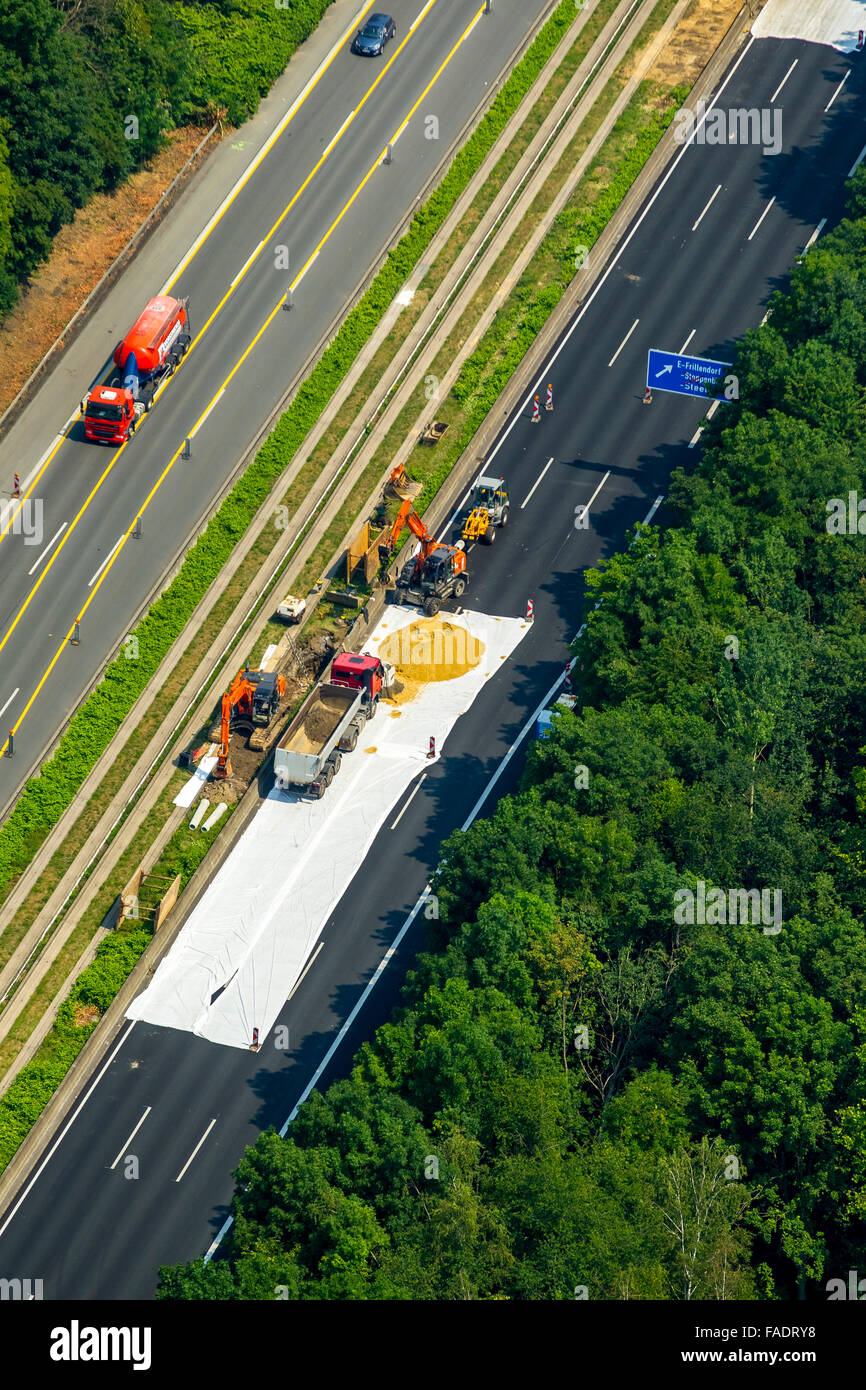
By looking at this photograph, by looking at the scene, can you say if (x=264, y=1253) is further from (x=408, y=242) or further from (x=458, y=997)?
(x=408, y=242)

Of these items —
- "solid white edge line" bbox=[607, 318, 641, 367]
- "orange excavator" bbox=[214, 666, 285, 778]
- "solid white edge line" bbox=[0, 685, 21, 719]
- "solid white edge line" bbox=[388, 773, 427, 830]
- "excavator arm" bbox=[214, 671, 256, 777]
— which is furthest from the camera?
"solid white edge line" bbox=[607, 318, 641, 367]

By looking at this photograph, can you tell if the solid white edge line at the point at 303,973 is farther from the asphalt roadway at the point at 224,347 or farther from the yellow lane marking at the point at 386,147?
the yellow lane marking at the point at 386,147

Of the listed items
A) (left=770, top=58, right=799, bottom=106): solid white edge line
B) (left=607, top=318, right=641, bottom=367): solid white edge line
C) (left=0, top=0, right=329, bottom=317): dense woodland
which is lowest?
(left=607, top=318, right=641, bottom=367): solid white edge line

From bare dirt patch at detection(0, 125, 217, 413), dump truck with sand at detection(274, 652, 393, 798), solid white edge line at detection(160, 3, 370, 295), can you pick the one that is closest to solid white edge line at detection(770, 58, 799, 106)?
solid white edge line at detection(160, 3, 370, 295)

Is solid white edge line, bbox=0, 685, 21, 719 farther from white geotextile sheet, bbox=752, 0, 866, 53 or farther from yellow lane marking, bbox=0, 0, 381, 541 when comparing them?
white geotextile sheet, bbox=752, 0, 866, 53

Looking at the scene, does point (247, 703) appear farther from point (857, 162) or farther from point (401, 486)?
point (857, 162)

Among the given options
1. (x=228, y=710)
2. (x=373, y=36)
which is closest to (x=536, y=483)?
(x=228, y=710)

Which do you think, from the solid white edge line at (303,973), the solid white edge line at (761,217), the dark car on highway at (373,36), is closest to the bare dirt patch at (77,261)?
the dark car on highway at (373,36)
